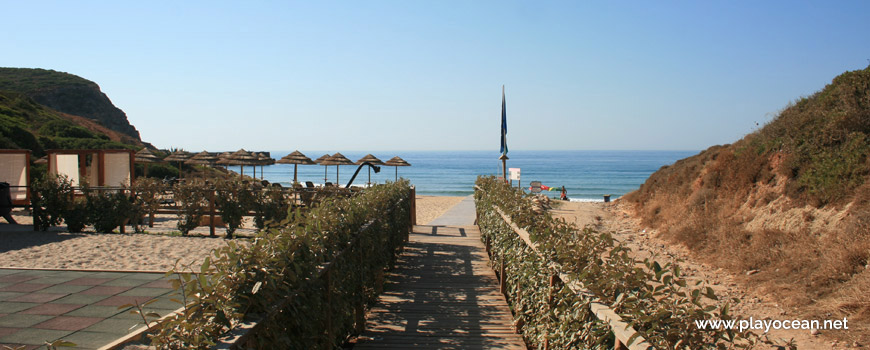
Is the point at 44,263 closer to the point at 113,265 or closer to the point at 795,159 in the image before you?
the point at 113,265

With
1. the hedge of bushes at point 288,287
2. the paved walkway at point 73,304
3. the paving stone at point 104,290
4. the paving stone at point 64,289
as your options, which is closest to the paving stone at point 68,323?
the paved walkway at point 73,304

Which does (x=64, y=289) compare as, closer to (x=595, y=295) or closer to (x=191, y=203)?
(x=191, y=203)

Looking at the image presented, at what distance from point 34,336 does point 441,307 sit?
153 inches

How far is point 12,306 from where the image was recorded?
18.2 feet

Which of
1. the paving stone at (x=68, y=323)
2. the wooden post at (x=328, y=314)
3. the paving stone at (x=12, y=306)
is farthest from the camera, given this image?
the paving stone at (x=12, y=306)

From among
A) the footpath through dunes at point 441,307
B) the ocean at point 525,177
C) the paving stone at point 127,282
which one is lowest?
the ocean at point 525,177

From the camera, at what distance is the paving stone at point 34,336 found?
4.42 m

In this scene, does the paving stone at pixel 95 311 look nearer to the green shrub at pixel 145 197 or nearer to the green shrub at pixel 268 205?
the green shrub at pixel 268 205

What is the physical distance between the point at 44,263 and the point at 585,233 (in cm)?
857

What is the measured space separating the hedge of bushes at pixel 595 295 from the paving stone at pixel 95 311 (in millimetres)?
3969

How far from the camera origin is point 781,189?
11.0 metres

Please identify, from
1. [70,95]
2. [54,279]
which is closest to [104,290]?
[54,279]

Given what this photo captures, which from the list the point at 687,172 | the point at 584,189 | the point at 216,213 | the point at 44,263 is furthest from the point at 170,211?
the point at 584,189

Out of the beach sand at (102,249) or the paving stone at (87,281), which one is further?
the beach sand at (102,249)
